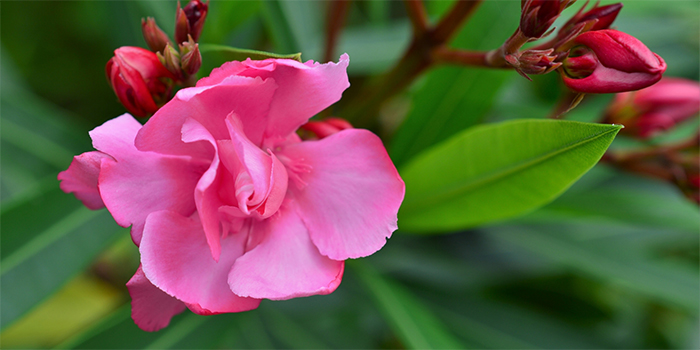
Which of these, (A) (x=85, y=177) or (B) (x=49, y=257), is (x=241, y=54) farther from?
(B) (x=49, y=257)

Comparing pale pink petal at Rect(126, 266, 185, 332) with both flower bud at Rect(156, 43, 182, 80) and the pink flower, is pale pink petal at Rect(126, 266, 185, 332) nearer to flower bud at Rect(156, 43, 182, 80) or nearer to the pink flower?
the pink flower

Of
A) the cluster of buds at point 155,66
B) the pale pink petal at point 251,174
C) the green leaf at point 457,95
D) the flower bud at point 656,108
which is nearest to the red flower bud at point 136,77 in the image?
the cluster of buds at point 155,66

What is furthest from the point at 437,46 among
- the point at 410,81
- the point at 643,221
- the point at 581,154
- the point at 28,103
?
the point at 28,103

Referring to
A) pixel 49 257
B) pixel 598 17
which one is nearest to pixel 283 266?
pixel 598 17

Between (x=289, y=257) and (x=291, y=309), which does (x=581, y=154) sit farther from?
(x=291, y=309)

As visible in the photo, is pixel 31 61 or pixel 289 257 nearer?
pixel 289 257

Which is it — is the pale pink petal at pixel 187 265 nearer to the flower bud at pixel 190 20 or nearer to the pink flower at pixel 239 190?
the pink flower at pixel 239 190

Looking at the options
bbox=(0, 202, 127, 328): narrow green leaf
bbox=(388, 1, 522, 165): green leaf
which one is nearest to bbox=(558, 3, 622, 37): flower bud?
bbox=(388, 1, 522, 165): green leaf
